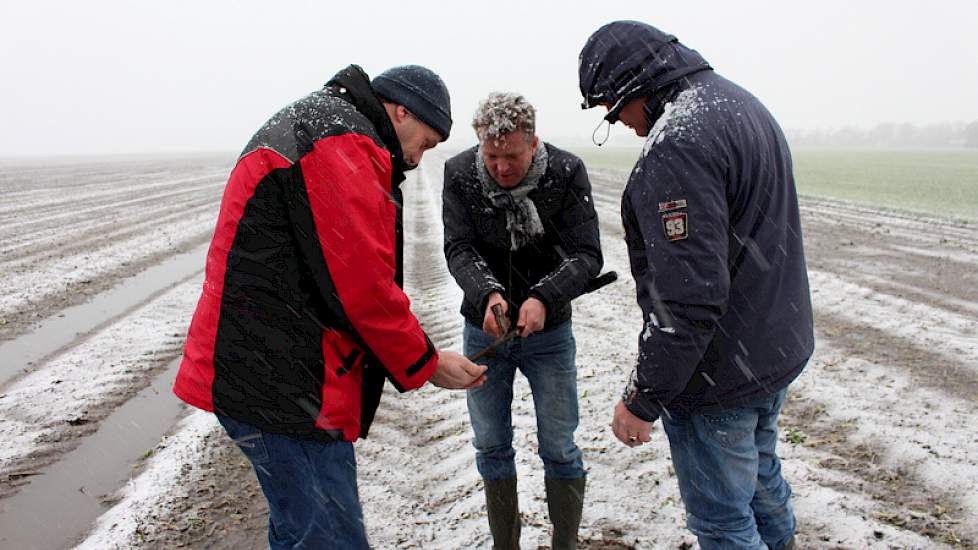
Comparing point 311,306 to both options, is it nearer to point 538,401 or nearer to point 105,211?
point 538,401

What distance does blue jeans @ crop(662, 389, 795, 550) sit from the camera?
6.56ft

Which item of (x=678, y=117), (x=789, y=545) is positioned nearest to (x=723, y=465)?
(x=789, y=545)

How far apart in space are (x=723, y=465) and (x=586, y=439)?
85.3 inches

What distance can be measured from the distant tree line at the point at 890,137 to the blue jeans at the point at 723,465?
152814 mm

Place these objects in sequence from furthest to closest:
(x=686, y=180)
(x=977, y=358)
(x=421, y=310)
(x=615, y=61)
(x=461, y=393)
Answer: (x=421, y=310)
(x=977, y=358)
(x=461, y=393)
(x=615, y=61)
(x=686, y=180)

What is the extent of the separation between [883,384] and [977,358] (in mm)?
1228

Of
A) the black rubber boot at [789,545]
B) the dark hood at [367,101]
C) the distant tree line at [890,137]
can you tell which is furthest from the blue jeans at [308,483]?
the distant tree line at [890,137]

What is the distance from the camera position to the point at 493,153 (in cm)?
262

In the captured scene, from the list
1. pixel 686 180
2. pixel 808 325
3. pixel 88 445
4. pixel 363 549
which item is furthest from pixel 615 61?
pixel 88 445

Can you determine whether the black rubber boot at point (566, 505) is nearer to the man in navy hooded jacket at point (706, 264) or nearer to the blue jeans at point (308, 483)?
the man in navy hooded jacket at point (706, 264)

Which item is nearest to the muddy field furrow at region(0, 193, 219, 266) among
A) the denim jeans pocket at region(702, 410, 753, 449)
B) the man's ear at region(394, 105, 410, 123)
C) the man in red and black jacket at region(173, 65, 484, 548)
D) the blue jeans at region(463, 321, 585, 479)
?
the blue jeans at region(463, 321, 585, 479)

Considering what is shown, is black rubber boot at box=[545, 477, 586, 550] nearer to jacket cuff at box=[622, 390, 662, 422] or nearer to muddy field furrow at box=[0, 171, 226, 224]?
jacket cuff at box=[622, 390, 662, 422]

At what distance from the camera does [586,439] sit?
4109 mm

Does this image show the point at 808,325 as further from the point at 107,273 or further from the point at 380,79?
the point at 107,273
